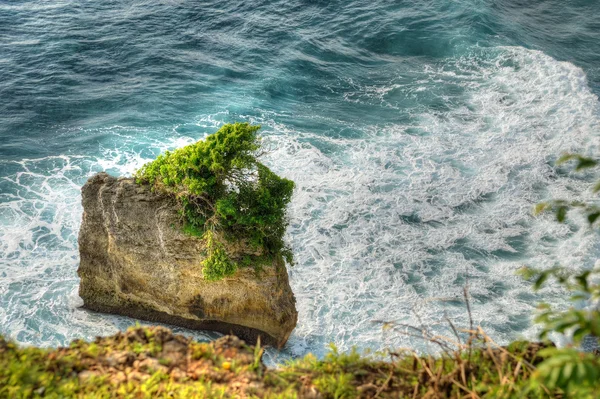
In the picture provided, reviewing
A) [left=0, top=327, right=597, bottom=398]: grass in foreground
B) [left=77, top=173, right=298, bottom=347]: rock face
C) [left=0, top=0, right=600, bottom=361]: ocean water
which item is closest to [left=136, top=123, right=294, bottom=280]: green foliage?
[left=77, top=173, right=298, bottom=347]: rock face

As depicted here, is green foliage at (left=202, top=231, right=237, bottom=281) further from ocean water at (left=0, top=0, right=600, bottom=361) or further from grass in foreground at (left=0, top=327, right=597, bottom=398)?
grass in foreground at (left=0, top=327, right=597, bottom=398)

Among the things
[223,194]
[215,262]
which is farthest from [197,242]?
[223,194]

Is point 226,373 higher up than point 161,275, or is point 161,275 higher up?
point 226,373

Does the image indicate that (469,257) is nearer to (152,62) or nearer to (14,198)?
(14,198)

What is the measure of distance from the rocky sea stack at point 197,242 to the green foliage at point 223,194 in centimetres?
3

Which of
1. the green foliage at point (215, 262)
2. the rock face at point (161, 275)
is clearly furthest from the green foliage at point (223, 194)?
the rock face at point (161, 275)

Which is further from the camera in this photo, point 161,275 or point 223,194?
point 161,275

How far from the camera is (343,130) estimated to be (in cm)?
2397

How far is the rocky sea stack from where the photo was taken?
13633 mm

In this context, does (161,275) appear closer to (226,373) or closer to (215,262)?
(215,262)

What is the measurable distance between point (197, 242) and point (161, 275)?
69.9 inches

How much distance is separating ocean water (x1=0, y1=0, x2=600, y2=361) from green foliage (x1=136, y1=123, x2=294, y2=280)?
3.43m

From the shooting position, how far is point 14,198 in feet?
65.4

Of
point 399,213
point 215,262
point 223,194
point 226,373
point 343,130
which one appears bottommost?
point 399,213
